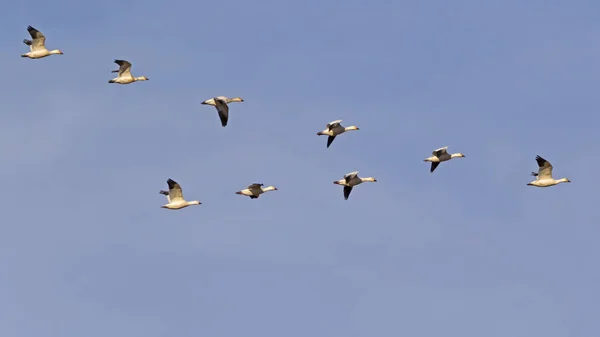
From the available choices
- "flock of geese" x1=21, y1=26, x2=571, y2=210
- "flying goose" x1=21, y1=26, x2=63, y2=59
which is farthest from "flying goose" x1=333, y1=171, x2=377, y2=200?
"flying goose" x1=21, y1=26, x2=63, y2=59

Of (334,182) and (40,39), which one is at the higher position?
(40,39)

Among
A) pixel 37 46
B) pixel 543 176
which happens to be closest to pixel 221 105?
pixel 37 46

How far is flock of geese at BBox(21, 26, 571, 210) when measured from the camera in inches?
2889

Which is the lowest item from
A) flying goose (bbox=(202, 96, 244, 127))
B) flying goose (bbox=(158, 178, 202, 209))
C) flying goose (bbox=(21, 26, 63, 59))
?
flying goose (bbox=(158, 178, 202, 209))

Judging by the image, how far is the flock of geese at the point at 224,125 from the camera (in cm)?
7338

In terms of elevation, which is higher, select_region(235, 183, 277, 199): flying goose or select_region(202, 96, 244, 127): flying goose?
select_region(202, 96, 244, 127): flying goose

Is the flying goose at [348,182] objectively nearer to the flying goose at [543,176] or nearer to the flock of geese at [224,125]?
the flock of geese at [224,125]

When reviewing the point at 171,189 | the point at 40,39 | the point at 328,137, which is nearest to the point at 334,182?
the point at 328,137

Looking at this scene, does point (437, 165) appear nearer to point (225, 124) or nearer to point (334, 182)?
point (334, 182)

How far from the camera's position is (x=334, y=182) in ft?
250

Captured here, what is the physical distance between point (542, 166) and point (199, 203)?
14.8 meters

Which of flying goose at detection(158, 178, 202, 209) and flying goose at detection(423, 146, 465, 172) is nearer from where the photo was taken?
flying goose at detection(158, 178, 202, 209)

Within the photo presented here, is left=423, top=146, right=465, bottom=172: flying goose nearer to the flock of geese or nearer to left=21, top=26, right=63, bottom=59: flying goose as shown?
the flock of geese

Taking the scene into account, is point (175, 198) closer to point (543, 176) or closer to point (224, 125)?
point (224, 125)
